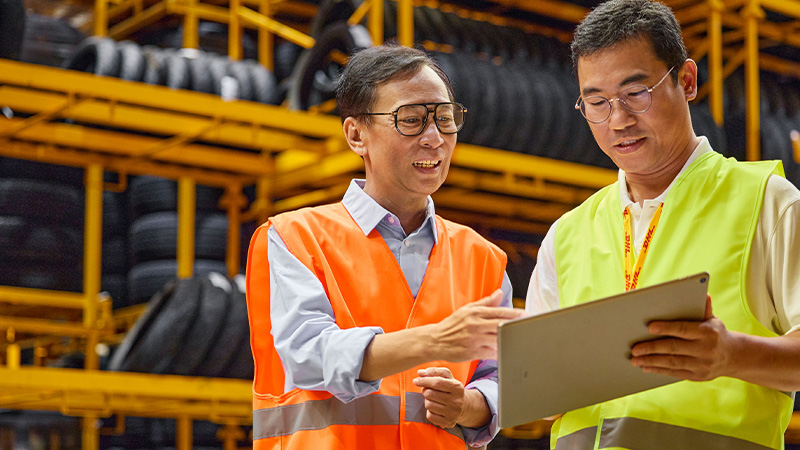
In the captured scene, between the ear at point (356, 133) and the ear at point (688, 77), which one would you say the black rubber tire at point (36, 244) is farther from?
the ear at point (688, 77)

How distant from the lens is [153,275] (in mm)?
8445

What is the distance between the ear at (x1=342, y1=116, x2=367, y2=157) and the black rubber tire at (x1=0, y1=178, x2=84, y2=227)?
5735mm

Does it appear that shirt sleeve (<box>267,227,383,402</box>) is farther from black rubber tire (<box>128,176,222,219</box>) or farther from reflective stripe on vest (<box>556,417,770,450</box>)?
black rubber tire (<box>128,176,222,219</box>)

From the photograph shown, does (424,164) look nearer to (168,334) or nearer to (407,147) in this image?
(407,147)

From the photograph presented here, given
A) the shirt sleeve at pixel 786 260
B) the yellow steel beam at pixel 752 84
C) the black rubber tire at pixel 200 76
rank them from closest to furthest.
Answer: the shirt sleeve at pixel 786 260
the black rubber tire at pixel 200 76
the yellow steel beam at pixel 752 84

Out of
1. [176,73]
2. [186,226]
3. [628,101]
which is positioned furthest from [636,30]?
[186,226]

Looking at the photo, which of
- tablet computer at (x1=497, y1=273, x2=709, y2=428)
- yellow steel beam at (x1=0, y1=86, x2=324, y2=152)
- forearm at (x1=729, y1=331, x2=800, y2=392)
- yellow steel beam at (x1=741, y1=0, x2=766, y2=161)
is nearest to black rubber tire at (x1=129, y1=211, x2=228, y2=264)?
yellow steel beam at (x1=0, y1=86, x2=324, y2=152)

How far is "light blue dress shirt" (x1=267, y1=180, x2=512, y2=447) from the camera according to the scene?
8.25ft

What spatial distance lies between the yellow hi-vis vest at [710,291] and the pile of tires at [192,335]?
4.62m

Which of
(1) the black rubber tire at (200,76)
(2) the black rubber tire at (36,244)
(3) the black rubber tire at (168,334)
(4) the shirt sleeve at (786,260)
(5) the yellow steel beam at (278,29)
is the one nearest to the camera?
(4) the shirt sleeve at (786,260)

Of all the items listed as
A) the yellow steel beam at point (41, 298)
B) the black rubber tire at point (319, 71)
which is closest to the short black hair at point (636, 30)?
the black rubber tire at point (319, 71)

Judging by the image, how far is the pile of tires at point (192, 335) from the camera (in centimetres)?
691

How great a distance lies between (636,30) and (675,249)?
0.54m

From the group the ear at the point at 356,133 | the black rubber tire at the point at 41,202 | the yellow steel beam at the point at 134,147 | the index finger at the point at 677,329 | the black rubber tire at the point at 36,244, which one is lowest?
the index finger at the point at 677,329
